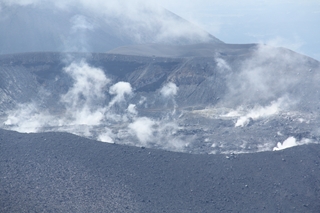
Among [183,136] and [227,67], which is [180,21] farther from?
[183,136]

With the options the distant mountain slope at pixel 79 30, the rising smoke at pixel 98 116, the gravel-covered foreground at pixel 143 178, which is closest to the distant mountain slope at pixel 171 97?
the rising smoke at pixel 98 116

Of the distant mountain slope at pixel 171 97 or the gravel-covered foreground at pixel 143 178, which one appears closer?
the gravel-covered foreground at pixel 143 178

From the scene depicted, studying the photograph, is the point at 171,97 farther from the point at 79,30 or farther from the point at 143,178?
the point at 79,30

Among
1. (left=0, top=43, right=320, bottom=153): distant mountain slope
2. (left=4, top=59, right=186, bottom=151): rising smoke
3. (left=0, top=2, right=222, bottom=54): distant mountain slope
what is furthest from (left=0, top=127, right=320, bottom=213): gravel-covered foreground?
(left=0, top=2, right=222, bottom=54): distant mountain slope

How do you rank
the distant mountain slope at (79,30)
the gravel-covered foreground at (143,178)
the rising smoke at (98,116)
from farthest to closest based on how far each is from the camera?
the distant mountain slope at (79,30) → the rising smoke at (98,116) → the gravel-covered foreground at (143,178)

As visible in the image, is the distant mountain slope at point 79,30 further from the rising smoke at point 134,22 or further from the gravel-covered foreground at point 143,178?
the gravel-covered foreground at point 143,178

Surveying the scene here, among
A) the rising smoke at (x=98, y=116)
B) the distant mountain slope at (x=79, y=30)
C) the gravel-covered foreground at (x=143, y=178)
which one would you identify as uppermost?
the distant mountain slope at (x=79, y=30)
